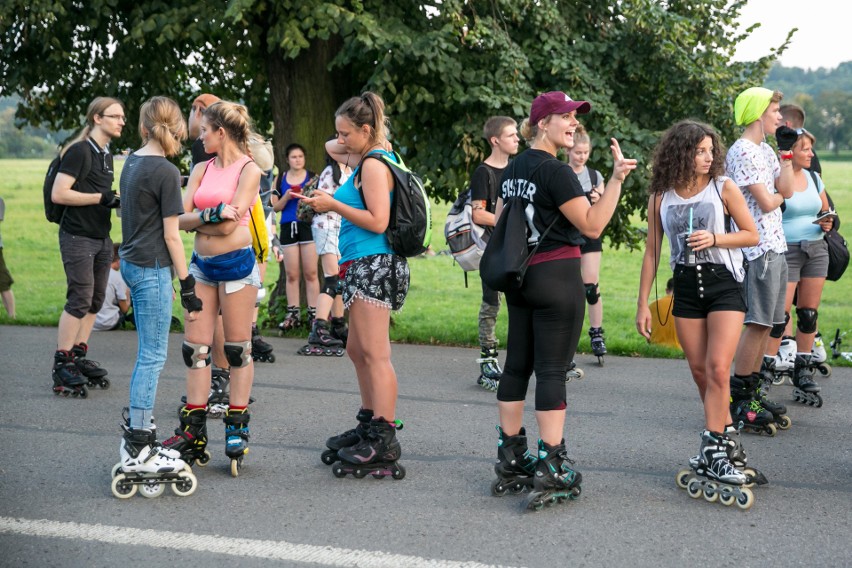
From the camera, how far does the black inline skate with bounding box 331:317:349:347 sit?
9914 millimetres

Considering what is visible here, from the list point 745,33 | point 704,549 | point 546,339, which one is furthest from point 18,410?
point 745,33

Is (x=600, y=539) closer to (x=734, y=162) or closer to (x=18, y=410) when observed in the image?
(x=734, y=162)

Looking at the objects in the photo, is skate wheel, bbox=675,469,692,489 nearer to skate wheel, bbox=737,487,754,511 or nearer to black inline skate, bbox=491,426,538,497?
skate wheel, bbox=737,487,754,511

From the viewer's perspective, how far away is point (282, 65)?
11.1 metres

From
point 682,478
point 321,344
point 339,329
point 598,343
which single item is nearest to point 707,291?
point 682,478

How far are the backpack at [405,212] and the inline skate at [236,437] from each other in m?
1.23

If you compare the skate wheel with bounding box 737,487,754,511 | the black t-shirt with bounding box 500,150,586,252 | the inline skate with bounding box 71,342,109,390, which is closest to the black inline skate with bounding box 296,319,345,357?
the inline skate with bounding box 71,342,109,390

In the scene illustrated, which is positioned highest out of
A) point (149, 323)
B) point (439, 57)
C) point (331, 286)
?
point (439, 57)

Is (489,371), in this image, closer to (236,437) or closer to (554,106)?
(236,437)

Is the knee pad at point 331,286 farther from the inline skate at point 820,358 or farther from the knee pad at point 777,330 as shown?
the inline skate at point 820,358

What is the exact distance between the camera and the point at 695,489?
525cm

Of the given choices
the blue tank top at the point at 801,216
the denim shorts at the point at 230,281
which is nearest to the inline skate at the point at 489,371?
the blue tank top at the point at 801,216

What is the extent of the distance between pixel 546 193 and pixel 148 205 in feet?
6.75

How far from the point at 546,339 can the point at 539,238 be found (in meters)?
0.50
